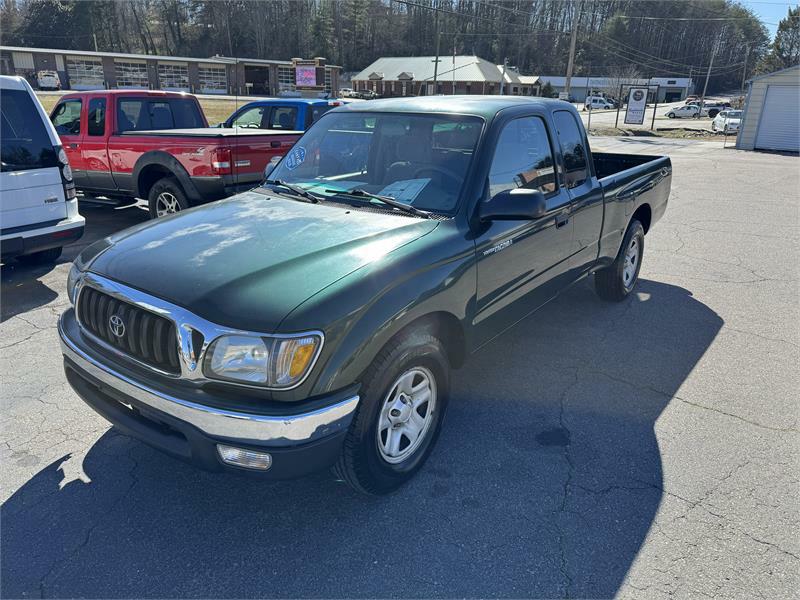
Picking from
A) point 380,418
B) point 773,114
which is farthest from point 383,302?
point 773,114

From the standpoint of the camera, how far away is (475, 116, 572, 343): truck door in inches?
127

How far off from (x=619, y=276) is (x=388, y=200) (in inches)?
124

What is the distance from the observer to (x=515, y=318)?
3.71 m

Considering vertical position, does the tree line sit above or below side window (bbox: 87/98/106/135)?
above

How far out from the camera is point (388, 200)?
3236mm

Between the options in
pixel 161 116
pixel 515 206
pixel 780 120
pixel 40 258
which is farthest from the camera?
pixel 780 120

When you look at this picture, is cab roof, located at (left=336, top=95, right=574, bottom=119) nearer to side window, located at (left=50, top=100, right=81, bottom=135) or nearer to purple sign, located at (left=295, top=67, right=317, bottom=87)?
side window, located at (left=50, top=100, right=81, bottom=135)

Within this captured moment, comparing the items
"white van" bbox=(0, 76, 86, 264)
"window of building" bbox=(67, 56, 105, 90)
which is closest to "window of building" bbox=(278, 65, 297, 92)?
"window of building" bbox=(67, 56, 105, 90)

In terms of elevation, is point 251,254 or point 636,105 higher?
point 636,105

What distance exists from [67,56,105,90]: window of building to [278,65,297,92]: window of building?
2143 cm

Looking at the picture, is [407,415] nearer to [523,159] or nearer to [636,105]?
[523,159]

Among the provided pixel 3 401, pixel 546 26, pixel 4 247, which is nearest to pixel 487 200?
pixel 3 401

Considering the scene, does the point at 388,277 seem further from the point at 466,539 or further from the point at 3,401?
the point at 3,401

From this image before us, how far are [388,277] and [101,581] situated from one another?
5.71 feet
